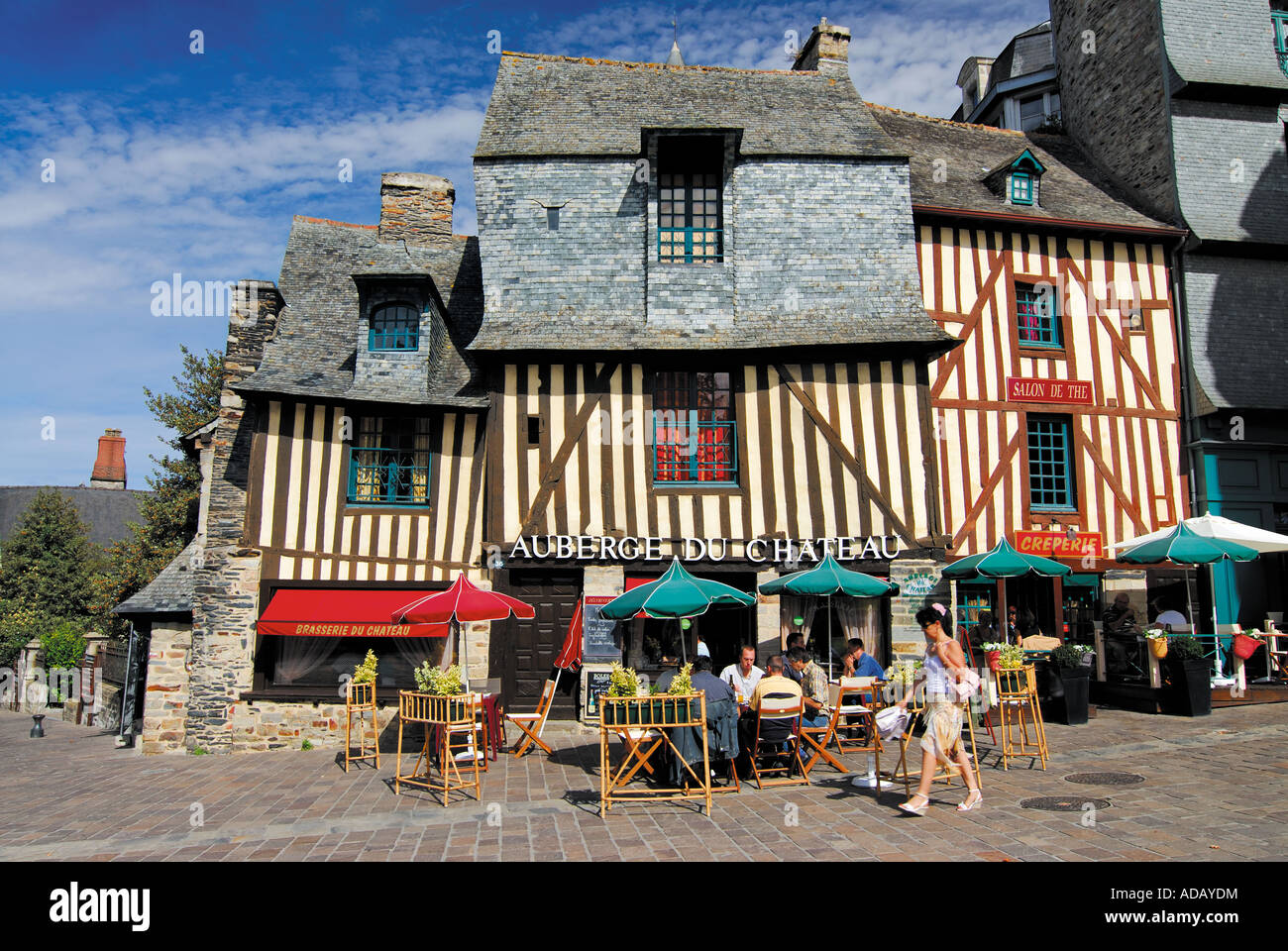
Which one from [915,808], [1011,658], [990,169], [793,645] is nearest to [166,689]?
[793,645]

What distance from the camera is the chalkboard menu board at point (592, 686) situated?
11.4 m

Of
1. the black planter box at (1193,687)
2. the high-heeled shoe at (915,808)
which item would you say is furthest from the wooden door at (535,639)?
the black planter box at (1193,687)

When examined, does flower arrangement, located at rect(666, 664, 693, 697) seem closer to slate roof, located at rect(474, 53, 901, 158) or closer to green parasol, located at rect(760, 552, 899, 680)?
green parasol, located at rect(760, 552, 899, 680)

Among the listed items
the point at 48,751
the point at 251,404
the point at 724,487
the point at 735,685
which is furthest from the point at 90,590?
the point at 735,685

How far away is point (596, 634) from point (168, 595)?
6.16 m

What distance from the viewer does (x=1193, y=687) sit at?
1029 cm

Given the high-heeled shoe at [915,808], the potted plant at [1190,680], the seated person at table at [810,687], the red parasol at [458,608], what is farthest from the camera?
the potted plant at [1190,680]

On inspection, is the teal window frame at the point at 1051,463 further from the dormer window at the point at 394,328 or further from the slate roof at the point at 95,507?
the slate roof at the point at 95,507

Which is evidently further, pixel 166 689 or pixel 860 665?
pixel 166 689

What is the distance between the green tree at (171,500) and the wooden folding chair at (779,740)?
16886 mm

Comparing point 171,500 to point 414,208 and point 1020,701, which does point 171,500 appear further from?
point 1020,701

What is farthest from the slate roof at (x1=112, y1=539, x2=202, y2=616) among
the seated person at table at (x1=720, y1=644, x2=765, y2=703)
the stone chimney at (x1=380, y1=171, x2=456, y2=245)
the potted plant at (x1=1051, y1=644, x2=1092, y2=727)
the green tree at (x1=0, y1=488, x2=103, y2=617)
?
the green tree at (x1=0, y1=488, x2=103, y2=617)

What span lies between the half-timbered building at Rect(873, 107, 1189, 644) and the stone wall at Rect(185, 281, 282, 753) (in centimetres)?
1006

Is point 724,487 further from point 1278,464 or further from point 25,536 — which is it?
point 25,536
